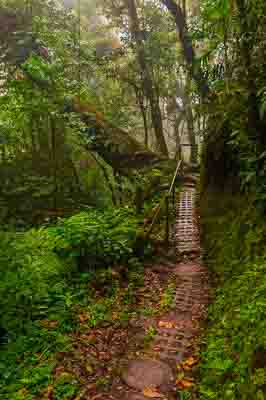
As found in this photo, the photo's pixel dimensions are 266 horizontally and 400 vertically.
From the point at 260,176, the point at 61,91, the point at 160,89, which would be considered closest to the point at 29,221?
the point at 61,91

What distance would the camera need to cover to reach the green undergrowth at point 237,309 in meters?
3.31

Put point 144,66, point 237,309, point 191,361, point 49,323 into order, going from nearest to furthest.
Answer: point 191,361 → point 237,309 → point 49,323 → point 144,66

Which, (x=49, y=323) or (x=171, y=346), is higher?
(x=49, y=323)

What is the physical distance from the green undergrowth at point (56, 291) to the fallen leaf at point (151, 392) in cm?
81

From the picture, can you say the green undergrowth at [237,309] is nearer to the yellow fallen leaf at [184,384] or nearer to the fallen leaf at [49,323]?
the yellow fallen leaf at [184,384]

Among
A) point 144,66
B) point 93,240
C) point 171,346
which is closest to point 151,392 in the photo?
point 171,346

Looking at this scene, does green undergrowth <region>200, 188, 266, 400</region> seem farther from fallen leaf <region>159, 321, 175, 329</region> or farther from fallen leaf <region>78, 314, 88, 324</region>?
fallen leaf <region>78, 314, 88, 324</region>

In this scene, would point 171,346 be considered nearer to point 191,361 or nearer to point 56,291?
point 191,361

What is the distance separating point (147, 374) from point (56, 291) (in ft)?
7.64

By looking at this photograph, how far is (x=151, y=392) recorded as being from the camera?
3.75 m

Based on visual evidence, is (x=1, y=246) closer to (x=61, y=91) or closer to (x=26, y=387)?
(x=26, y=387)

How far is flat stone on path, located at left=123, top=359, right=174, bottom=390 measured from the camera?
3.91 meters

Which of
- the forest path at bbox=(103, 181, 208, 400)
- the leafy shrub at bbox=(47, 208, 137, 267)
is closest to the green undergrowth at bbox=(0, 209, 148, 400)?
the leafy shrub at bbox=(47, 208, 137, 267)

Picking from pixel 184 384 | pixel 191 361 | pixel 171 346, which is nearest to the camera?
pixel 184 384
